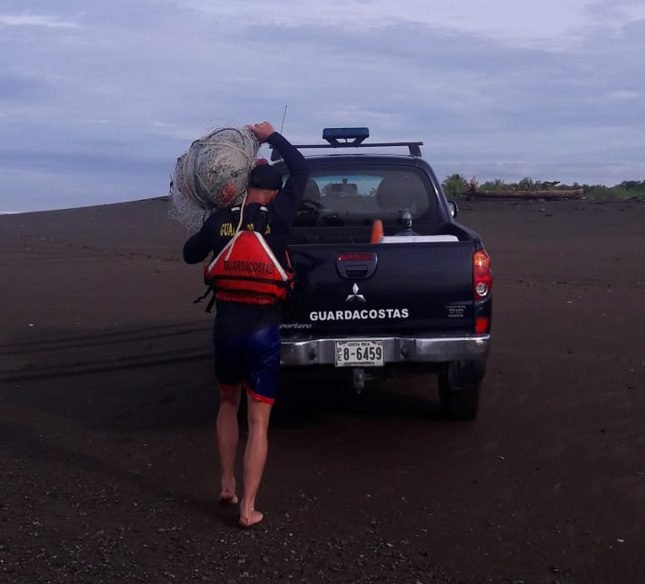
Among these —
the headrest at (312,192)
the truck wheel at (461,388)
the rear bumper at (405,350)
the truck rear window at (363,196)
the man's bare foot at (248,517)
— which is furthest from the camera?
the headrest at (312,192)

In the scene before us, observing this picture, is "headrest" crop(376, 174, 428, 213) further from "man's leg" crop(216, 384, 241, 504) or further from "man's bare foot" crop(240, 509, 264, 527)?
"man's bare foot" crop(240, 509, 264, 527)

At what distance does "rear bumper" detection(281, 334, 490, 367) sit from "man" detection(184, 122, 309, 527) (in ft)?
3.20

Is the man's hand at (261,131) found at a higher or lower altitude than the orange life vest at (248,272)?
higher

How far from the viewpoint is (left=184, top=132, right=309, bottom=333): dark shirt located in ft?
18.1

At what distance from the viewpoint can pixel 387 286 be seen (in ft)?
21.9

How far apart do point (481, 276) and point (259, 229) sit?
5.67 ft

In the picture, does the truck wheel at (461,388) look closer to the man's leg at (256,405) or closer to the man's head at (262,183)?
the man's leg at (256,405)

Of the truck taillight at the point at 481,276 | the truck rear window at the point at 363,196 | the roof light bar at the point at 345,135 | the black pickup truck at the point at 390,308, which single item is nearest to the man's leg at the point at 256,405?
the black pickup truck at the point at 390,308

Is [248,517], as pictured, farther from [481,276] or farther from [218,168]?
[481,276]

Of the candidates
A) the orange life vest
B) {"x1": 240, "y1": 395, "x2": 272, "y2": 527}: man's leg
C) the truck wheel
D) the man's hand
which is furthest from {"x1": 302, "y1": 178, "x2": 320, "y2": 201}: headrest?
{"x1": 240, "y1": 395, "x2": 272, "y2": 527}: man's leg

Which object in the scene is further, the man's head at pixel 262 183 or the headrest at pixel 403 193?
the headrest at pixel 403 193

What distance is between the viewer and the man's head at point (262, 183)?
18.5 ft

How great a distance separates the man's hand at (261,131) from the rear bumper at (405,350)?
1.35m

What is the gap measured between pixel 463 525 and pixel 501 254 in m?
16.1
